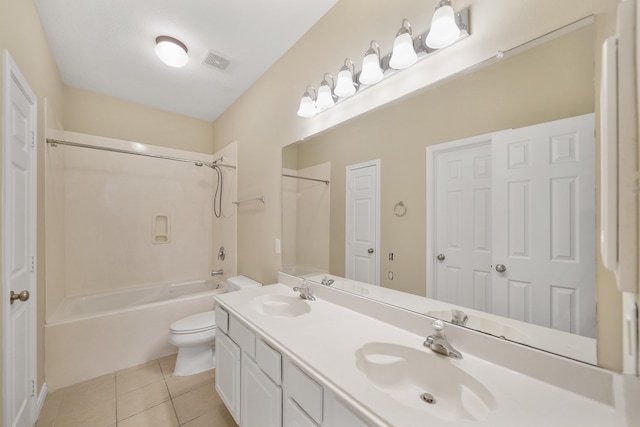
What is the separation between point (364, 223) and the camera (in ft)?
4.57

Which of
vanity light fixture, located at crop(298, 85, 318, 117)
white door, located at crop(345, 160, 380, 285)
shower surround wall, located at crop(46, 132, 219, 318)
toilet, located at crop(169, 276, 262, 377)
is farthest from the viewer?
shower surround wall, located at crop(46, 132, 219, 318)

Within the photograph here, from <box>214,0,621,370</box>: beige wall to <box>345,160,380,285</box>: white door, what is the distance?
0.32 metres

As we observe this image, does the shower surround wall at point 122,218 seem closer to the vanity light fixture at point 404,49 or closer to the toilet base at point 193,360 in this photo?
the toilet base at point 193,360

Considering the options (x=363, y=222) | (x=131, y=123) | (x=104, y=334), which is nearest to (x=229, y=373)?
(x=363, y=222)

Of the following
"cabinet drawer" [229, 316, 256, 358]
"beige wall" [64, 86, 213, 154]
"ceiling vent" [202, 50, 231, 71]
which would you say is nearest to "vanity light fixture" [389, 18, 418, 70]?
"cabinet drawer" [229, 316, 256, 358]

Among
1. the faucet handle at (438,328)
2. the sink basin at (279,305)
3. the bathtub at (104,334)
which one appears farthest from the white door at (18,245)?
the faucet handle at (438,328)

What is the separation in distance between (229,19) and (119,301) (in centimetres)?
292

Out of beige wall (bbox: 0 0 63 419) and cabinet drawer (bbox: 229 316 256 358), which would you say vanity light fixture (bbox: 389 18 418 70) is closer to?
cabinet drawer (bbox: 229 316 256 358)

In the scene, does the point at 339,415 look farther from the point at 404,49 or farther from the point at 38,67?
the point at 38,67

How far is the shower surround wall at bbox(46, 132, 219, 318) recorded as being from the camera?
2430 mm

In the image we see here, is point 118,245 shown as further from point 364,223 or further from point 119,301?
point 364,223

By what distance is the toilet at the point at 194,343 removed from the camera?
2.00 meters

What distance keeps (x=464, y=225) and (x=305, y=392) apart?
86 cm

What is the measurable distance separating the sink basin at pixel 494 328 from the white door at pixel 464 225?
0.15ft
